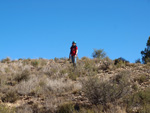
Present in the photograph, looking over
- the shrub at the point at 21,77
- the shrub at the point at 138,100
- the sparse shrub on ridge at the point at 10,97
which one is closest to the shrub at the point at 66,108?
the shrub at the point at 138,100

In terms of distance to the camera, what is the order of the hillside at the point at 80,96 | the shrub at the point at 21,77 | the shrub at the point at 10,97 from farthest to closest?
the shrub at the point at 21,77
the shrub at the point at 10,97
the hillside at the point at 80,96

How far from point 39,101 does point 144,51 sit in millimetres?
29694

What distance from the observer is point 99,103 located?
7.63 metres

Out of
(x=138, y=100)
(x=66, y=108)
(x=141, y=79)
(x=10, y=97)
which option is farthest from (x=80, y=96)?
(x=141, y=79)

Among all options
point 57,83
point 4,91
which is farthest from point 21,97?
point 57,83

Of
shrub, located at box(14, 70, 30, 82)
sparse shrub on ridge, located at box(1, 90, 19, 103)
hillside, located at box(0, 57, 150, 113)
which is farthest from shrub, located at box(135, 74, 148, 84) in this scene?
shrub, located at box(14, 70, 30, 82)

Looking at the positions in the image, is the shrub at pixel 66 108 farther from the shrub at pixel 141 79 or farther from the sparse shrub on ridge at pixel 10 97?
the shrub at pixel 141 79

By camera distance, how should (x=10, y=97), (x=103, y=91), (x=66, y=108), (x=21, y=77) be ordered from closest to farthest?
(x=66, y=108) → (x=103, y=91) → (x=10, y=97) → (x=21, y=77)

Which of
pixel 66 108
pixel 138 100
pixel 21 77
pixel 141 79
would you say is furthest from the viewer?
pixel 21 77

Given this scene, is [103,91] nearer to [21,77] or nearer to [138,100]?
[138,100]

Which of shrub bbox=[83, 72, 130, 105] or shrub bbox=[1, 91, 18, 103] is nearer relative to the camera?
→ shrub bbox=[83, 72, 130, 105]

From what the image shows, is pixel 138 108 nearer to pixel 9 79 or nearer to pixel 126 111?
pixel 126 111

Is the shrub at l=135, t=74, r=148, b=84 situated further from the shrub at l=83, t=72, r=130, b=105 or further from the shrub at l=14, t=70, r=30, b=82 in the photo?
the shrub at l=14, t=70, r=30, b=82

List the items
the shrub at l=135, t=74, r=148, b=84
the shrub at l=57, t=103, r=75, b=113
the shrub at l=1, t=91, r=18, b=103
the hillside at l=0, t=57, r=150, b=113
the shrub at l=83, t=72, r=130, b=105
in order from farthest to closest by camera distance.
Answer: the shrub at l=135, t=74, r=148, b=84 < the shrub at l=1, t=91, r=18, b=103 < the shrub at l=83, t=72, r=130, b=105 < the hillside at l=0, t=57, r=150, b=113 < the shrub at l=57, t=103, r=75, b=113
